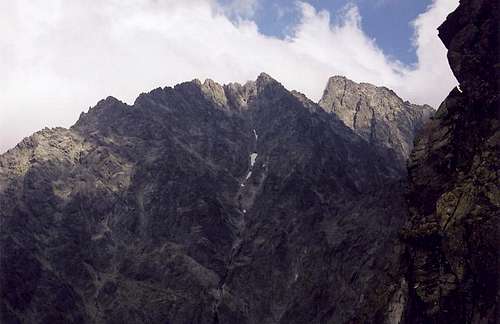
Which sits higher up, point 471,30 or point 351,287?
point 471,30

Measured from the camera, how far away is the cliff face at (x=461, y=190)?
251 feet

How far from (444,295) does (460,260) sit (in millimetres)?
5391

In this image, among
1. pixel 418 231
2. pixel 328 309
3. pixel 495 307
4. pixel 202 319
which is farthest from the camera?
pixel 202 319

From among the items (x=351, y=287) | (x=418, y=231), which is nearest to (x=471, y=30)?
(x=418, y=231)

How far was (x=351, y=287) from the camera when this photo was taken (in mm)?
183750

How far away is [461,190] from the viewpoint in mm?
82188

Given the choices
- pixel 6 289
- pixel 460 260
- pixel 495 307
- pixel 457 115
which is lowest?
pixel 6 289

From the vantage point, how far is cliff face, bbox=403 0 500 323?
76562 millimetres

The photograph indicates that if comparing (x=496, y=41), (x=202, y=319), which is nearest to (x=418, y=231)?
(x=496, y=41)

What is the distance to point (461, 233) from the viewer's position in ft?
258

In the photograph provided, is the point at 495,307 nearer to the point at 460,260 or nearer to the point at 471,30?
the point at 460,260

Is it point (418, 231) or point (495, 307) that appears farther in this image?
point (418, 231)

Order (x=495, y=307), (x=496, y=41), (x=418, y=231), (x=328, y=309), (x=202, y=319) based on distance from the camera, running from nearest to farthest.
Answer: (x=495, y=307), (x=418, y=231), (x=496, y=41), (x=328, y=309), (x=202, y=319)

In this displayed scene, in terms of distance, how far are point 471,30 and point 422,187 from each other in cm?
2783
